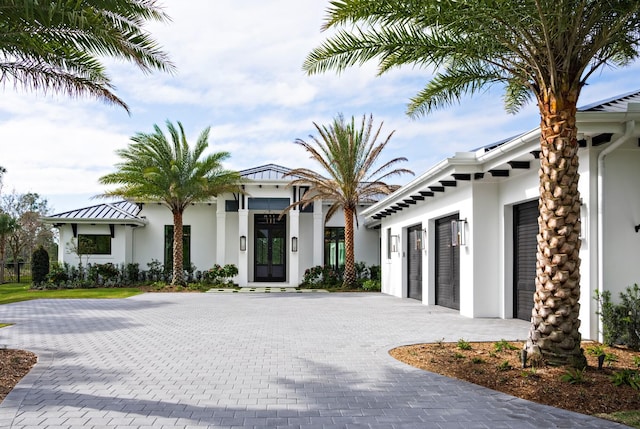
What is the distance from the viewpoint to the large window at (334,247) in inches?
1107

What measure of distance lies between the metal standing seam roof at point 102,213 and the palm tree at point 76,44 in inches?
699

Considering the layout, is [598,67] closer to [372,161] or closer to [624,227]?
[624,227]

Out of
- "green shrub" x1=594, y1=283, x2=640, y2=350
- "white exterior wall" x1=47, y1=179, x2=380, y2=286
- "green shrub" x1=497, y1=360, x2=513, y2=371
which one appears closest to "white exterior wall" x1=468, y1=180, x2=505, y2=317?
"green shrub" x1=594, y1=283, x2=640, y2=350

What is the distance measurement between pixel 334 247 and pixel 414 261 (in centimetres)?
909

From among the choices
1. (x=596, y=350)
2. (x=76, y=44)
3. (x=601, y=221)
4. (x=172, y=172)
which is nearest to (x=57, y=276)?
(x=172, y=172)

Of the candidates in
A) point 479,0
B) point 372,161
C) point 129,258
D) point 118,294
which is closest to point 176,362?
point 479,0

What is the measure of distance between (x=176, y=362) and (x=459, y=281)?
901cm

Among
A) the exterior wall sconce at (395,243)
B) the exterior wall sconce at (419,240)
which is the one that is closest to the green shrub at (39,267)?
the exterior wall sconce at (395,243)

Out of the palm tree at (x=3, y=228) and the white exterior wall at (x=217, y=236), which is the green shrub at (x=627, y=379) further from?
the palm tree at (x=3, y=228)

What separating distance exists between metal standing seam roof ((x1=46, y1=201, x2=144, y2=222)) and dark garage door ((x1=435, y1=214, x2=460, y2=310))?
53.4ft

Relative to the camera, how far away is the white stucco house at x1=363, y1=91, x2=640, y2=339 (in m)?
8.98

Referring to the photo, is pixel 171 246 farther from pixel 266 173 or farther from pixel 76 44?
pixel 76 44

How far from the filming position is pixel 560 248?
6992 millimetres

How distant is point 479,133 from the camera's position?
19.9m
